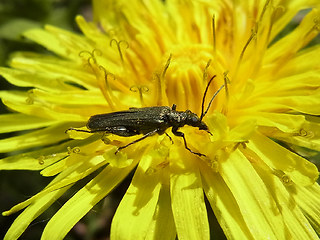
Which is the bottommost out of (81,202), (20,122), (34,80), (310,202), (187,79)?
(310,202)

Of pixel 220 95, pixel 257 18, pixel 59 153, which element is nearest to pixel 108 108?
pixel 59 153

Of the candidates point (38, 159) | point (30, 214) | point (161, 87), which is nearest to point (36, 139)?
point (38, 159)

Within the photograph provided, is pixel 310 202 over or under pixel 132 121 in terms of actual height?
under

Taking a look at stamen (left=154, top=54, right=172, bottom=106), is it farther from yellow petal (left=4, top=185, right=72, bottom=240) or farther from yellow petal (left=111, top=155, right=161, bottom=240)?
yellow petal (left=4, top=185, right=72, bottom=240)

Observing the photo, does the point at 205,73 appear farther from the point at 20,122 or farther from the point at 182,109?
the point at 20,122

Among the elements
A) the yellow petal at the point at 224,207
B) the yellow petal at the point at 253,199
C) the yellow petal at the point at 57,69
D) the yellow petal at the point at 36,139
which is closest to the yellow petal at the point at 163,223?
the yellow petal at the point at 224,207

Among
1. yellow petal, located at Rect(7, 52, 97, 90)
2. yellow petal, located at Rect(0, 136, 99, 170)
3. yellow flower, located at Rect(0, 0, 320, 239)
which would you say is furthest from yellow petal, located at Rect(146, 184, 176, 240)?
yellow petal, located at Rect(7, 52, 97, 90)
